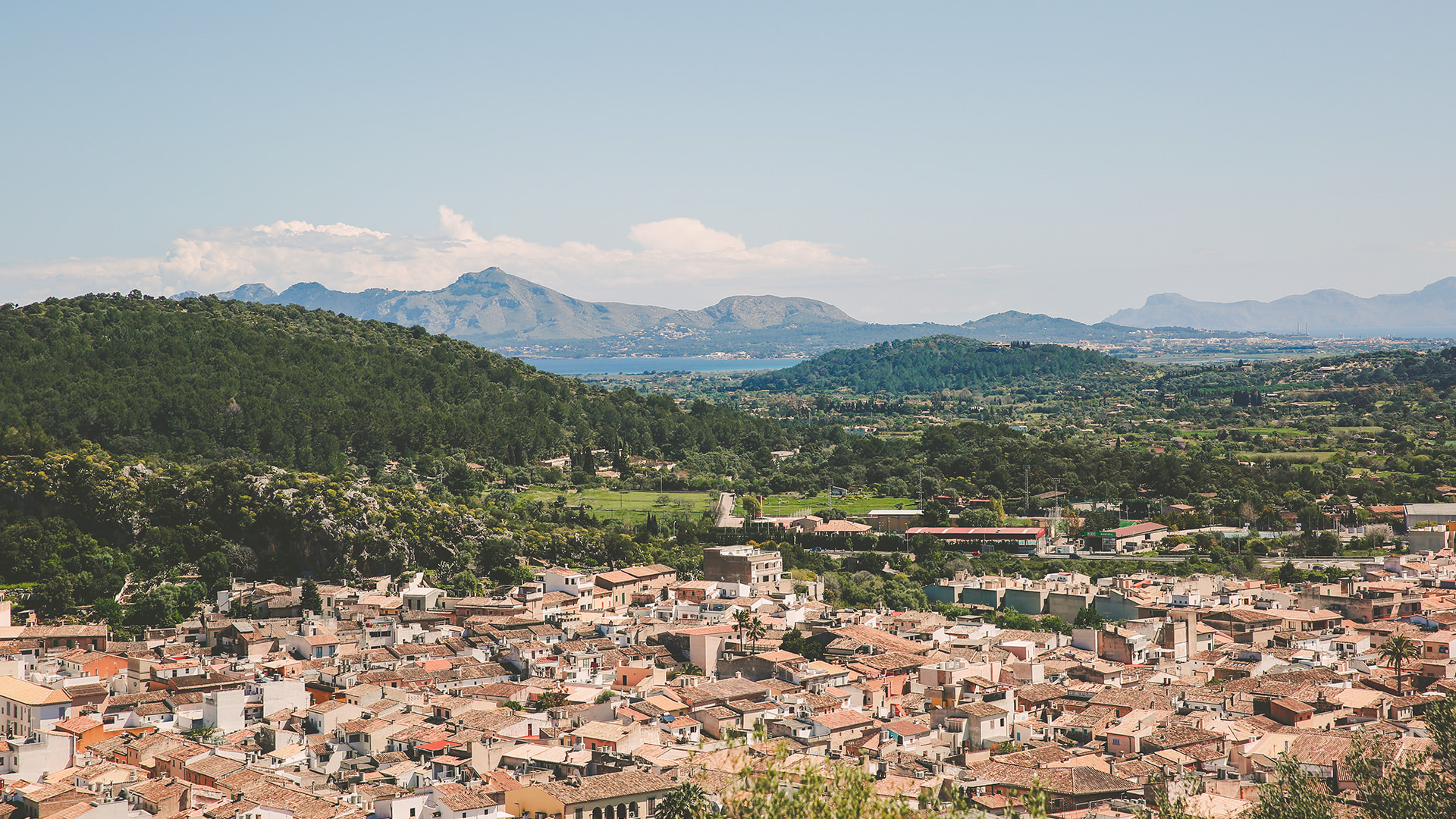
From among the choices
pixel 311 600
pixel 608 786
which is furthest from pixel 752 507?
pixel 608 786

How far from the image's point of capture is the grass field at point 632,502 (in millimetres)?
60500

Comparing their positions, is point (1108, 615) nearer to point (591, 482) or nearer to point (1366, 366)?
point (591, 482)

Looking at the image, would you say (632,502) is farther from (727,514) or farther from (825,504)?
(825,504)

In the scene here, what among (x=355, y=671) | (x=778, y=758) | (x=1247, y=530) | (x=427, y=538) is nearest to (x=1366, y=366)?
(x=1247, y=530)

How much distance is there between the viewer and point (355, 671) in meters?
31.1

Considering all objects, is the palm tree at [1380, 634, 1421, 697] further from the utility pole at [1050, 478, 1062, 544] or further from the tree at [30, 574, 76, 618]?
the tree at [30, 574, 76, 618]

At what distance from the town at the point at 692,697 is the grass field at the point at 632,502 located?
15.3m

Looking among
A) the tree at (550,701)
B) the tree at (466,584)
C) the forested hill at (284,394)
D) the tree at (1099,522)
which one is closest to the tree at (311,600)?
the tree at (466,584)

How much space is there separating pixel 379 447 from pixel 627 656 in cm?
3665

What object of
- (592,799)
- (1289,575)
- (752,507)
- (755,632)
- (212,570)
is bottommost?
(1289,575)

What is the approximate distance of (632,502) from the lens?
65438 mm

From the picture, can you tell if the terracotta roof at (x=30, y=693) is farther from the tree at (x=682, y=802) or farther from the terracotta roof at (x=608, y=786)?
the tree at (x=682, y=802)

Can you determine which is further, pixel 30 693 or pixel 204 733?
pixel 30 693

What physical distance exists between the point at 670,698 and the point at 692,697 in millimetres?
499
